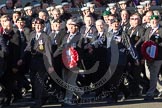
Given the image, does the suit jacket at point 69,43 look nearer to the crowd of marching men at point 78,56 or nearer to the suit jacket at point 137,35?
the crowd of marching men at point 78,56

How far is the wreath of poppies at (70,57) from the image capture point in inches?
364

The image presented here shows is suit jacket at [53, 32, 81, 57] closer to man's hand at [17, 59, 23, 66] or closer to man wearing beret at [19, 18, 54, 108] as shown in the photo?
man wearing beret at [19, 18, 54, 108]

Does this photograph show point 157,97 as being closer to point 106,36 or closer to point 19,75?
point 106,36

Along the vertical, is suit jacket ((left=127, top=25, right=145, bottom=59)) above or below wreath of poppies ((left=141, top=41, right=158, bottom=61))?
above

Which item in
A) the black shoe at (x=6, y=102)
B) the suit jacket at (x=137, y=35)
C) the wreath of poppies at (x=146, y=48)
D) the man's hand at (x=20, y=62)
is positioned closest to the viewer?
the man's hand at (x=20, y=62)

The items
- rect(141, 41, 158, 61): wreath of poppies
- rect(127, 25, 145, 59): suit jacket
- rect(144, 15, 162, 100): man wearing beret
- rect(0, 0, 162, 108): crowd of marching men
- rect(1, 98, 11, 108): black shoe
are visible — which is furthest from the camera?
rect(127, 25, 145, 59): suit jacket

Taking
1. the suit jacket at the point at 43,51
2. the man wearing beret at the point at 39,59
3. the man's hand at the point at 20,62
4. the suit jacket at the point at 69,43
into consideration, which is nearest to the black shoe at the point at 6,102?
the man wearing beret at the point at 39,59

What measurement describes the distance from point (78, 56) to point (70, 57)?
163 mm

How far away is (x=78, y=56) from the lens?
9.37 m

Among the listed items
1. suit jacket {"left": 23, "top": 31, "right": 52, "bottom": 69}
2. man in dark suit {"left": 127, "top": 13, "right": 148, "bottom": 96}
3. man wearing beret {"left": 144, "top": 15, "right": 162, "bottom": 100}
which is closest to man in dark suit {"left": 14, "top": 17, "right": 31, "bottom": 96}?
suit jacket {"left": 23, "top": 31, "right": 52, "bottom": 69}

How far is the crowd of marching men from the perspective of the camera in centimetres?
935

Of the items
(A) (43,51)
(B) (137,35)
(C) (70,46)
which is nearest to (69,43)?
(C) (70,46)

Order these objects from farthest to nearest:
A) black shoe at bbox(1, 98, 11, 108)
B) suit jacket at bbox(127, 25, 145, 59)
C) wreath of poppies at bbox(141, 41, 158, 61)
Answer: suit jacket at bbox(127, 25, 145, 59) → wreath of poppies at bbox(141, 41, 158, 61) → black shoe at bbox(1, 98, 11, 108)

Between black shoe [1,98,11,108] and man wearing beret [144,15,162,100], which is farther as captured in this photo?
man wearing beret [144,15,162,100]
